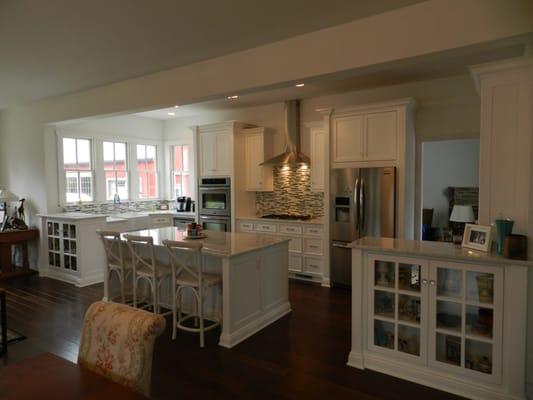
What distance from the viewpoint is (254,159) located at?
6223mm

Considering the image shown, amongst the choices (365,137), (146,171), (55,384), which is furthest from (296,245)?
(55,384)

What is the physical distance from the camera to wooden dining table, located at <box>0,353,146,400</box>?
1.33m

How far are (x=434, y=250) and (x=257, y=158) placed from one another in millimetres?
3896

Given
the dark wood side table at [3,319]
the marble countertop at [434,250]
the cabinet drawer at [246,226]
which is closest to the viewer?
the marble countertop at [434,250]

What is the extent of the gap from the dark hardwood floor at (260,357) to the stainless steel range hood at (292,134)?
225 centimetres

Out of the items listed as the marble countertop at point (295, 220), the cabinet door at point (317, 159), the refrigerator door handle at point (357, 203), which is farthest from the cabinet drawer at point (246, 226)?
the refrigerator door handle at point (357, 203)

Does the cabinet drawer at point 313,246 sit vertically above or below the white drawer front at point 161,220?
below

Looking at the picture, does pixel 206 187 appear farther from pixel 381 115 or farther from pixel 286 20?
pixel 286 20

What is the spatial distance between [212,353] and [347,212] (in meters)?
2.68

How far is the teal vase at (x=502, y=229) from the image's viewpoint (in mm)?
2457

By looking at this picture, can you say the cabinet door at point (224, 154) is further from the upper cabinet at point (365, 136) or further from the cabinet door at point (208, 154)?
the upper cabinet at point (365, 136)

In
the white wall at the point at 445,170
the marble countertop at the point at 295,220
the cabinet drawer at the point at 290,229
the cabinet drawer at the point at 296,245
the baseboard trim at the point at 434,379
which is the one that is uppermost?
the white wall at the point at 445,170

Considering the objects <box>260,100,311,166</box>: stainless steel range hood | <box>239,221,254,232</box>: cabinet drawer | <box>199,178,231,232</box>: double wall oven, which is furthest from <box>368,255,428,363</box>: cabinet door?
<box>199,178,231,232</box>: double wall oven

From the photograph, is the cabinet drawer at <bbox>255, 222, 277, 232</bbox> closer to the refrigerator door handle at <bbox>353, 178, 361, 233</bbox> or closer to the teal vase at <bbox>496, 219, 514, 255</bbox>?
the refrigerator door handle at <bbox>353, 178, 361, 233</bbox>
